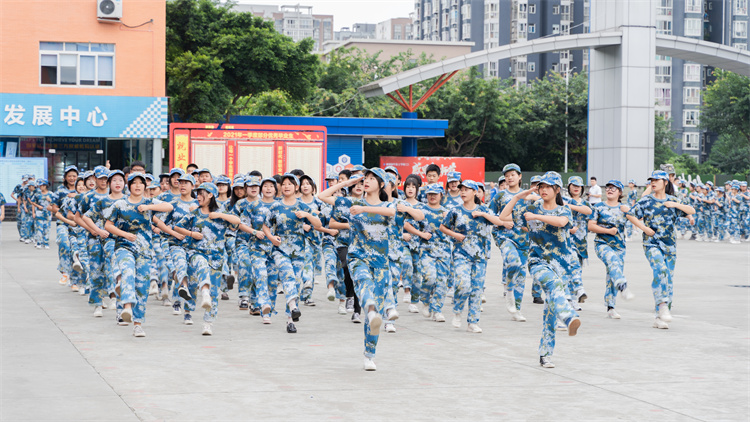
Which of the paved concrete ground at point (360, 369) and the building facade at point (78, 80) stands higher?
the building facade at point (78, 80)

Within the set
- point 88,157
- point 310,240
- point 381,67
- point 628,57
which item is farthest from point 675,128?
point 310,240

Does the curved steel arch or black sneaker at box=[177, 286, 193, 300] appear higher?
the curved steel arch

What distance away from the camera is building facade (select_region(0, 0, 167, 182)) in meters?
33.9

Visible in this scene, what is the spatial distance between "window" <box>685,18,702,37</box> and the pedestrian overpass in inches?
2272

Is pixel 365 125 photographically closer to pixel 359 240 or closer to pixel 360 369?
pixel 359 240

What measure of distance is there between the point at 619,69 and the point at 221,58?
15719 millimetres

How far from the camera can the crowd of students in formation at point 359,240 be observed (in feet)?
29.6

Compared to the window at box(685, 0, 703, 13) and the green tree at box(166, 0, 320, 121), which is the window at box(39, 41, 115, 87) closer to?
the green tree at box(166, 0, 320, 121)

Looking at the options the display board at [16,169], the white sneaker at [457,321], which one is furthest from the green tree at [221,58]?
the white sneaker at [457,321]

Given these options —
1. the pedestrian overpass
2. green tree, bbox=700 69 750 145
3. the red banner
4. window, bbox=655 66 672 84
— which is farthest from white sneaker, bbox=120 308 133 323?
window, bbox=655 66 672 84

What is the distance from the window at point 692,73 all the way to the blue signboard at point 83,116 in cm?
6857

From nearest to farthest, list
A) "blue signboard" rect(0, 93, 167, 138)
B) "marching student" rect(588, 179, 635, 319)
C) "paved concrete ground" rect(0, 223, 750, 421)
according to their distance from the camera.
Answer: "paved concrete ground" rect(0, 223, 750, 421) → "marching student" rect(588, 179, 635, 319) → "blue signboard" rect(0, 93, 167, 138)

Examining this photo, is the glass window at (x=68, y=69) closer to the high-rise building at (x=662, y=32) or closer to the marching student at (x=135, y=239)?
the marching student at (x=135, y=239)

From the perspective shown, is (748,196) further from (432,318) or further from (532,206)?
(532,206)
